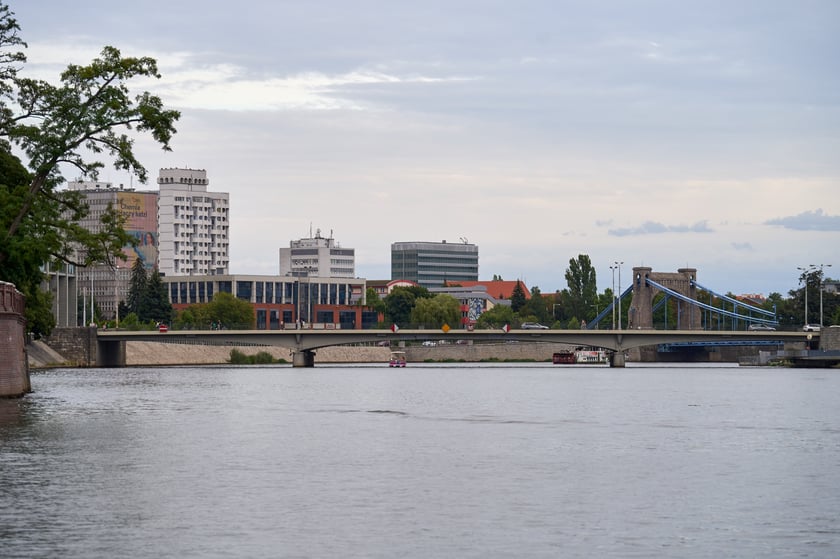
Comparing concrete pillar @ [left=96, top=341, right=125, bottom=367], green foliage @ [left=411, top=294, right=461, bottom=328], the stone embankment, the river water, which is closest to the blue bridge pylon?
the stone embankment

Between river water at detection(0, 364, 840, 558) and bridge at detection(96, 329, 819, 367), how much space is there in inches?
2517

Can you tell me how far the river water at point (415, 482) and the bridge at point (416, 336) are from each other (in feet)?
210

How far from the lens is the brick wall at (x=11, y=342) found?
52000mm

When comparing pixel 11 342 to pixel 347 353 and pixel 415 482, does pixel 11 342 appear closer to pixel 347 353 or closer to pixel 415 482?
pixel 415 482

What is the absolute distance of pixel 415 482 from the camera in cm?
2986

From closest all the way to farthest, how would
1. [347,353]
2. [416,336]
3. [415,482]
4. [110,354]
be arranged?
[415,482] < [416,336] < [110,354] < [347,353]

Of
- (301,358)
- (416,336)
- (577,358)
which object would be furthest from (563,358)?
(416,336)

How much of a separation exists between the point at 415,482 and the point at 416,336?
94.1m

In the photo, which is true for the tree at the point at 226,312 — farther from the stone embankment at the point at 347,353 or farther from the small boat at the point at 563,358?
the small boat at the point at 563,358

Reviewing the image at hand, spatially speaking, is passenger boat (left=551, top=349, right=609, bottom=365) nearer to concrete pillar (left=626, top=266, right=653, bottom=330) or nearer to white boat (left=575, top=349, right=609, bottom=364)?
white boat (left=575, top=349, right=609, bottom=364)

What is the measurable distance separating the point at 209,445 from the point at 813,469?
15599mm

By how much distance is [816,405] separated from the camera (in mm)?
62562

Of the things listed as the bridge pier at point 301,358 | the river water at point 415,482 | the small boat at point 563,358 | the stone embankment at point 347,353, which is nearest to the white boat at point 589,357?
the small boat at point 563,358

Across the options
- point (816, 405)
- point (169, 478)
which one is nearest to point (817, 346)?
point (816, 405)
